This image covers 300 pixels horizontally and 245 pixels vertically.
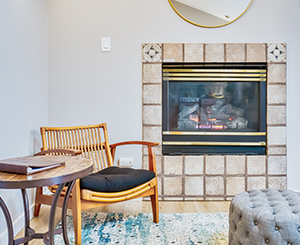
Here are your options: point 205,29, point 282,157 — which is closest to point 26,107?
point 205,29

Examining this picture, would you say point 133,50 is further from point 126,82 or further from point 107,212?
point 107,212

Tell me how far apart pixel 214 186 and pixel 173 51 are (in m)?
1.33

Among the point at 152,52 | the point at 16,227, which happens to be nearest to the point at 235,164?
the point at 152,52

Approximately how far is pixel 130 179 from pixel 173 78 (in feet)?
3.81

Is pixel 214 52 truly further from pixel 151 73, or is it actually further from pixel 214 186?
pixel 214 186

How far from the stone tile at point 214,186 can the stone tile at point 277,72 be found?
→ 107cm

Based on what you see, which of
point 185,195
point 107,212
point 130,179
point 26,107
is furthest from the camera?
point 185,195

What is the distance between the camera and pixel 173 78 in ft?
7.85

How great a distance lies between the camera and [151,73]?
234 cm

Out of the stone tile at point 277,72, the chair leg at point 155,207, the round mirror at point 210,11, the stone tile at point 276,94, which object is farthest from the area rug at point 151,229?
the round mirror at point 210,11

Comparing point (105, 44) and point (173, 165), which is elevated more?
point (105, 44)

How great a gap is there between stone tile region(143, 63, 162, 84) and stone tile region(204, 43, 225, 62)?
47 centimetres

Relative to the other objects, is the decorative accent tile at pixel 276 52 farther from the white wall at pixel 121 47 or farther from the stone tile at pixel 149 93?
the stone tile at pixel 149 93

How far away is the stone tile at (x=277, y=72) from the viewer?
2342 millimetres
